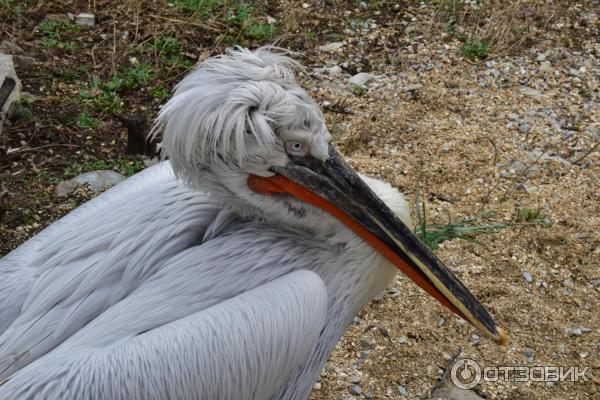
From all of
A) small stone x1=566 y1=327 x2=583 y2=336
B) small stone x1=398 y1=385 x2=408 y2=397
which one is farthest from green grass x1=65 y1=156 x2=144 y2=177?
small stone x1=566 y1=327 x2=583 y2=336

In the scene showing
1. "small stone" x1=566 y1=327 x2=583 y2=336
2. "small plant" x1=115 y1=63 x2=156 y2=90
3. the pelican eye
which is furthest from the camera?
"small plant" x1=115 y1=63 x2=156 y2=90

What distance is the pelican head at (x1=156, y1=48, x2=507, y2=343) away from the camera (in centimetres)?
241

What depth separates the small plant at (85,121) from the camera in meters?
4.70

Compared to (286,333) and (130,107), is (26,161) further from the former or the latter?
(286,333)

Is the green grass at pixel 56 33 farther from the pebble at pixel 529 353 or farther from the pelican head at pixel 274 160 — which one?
the pebble at pixel 529 353

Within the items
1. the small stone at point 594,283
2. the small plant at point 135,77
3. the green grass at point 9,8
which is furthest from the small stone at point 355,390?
the green grass at point 9,8

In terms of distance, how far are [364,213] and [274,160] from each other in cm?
35

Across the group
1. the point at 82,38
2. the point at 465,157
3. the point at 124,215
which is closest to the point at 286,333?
the point at 124,215

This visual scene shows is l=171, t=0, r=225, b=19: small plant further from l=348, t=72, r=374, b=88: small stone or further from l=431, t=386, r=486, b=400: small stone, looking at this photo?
l=431, t=386, r=486, b=400: small stone

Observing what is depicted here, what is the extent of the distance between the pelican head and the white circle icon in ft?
2.59

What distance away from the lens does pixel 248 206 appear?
2613mm

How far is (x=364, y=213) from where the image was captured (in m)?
2.59

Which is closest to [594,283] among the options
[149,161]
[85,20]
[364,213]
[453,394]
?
[453,394]

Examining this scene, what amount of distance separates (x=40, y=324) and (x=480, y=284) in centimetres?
214
